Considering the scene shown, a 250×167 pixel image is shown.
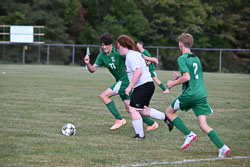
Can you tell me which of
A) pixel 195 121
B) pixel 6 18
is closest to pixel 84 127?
pixel 195 121

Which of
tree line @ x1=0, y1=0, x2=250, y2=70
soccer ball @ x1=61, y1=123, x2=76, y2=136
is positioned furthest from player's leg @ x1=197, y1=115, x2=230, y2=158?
tree line @ x1=0, y1=0, x2=250, y2=70

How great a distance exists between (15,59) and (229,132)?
35.5 m

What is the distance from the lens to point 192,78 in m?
6.41

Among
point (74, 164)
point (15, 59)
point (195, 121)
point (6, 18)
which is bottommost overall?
point (15, 59)

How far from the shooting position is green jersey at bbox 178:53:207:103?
20.9ft

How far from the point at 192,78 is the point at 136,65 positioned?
1162mm

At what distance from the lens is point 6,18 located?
43.9 metres

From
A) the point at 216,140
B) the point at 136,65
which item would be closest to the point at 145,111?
the point at 136,65

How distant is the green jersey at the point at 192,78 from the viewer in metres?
6.36

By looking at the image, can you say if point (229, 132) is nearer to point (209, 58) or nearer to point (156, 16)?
point (209, 58)

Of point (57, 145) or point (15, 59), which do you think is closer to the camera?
point (57, 145)

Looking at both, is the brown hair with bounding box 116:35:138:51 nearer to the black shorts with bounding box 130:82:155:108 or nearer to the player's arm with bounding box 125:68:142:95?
the player's arm with bounding box 125:68:142:95

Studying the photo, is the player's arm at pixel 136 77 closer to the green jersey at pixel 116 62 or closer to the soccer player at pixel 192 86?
the soccer player at pixel 192 86

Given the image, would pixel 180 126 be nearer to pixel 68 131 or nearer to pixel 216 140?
pixel 216 140
